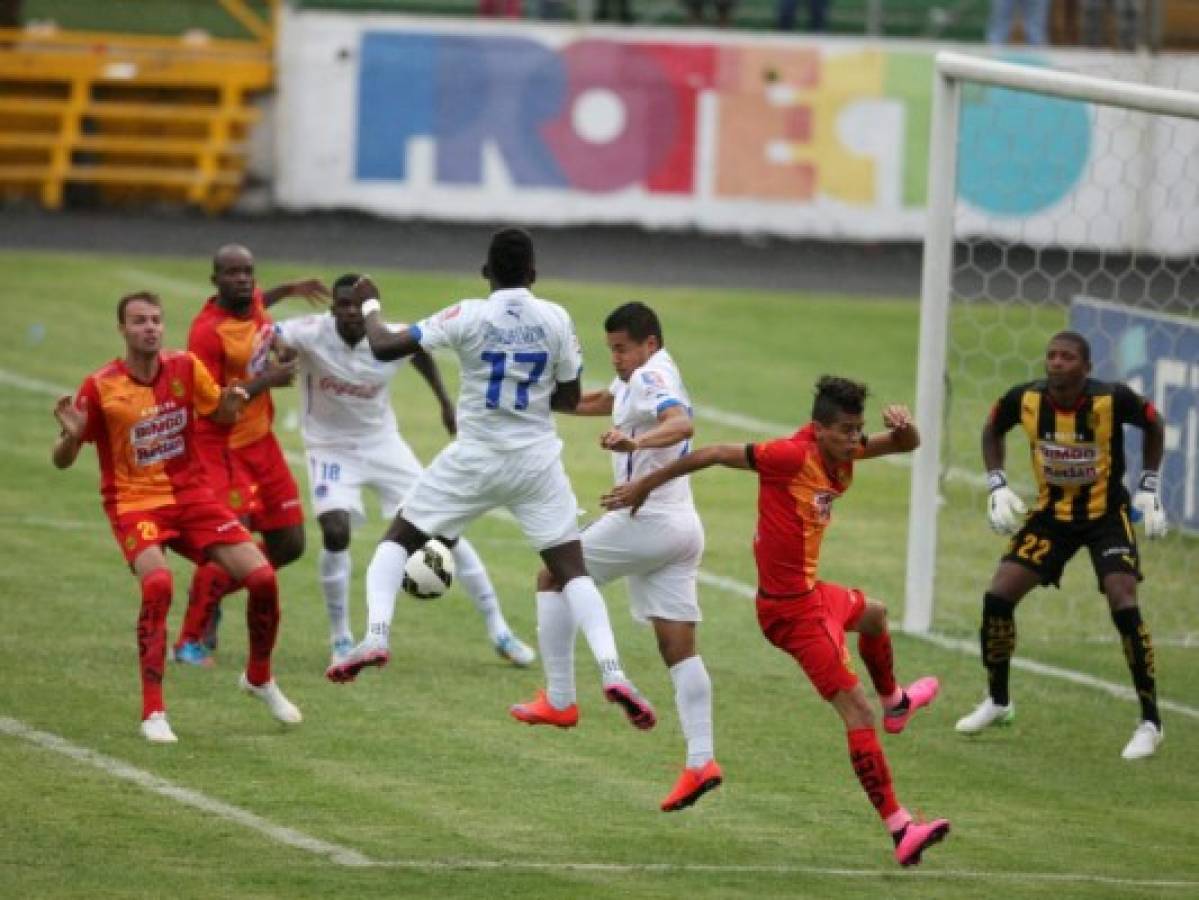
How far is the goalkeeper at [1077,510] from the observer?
1260 centimetres

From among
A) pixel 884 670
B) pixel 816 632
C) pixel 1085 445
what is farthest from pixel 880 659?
pixel 1085 445

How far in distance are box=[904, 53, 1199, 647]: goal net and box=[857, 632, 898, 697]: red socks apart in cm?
384

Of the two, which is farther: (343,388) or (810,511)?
(343,388)

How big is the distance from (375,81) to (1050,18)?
8916mm

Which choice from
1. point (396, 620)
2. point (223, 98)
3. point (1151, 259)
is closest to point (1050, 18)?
point (223, 98)

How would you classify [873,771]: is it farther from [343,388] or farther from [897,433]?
[343,388]

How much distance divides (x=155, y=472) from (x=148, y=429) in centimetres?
22

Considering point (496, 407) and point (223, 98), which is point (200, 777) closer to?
point (496, 407)

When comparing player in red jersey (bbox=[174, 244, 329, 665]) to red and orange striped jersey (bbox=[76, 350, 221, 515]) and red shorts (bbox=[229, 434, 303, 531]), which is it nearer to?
red shorts (bbox=[229, 434, 303, 531])

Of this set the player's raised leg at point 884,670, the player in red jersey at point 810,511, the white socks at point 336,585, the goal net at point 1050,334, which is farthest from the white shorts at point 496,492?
the goal net at point 1050,334

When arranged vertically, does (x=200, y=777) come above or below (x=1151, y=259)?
below

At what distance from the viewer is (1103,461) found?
12711 mm

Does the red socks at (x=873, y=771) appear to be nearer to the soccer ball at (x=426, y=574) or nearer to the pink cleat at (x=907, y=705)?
the pink cleat at (x=907, y=705)

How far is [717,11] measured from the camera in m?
32.9
